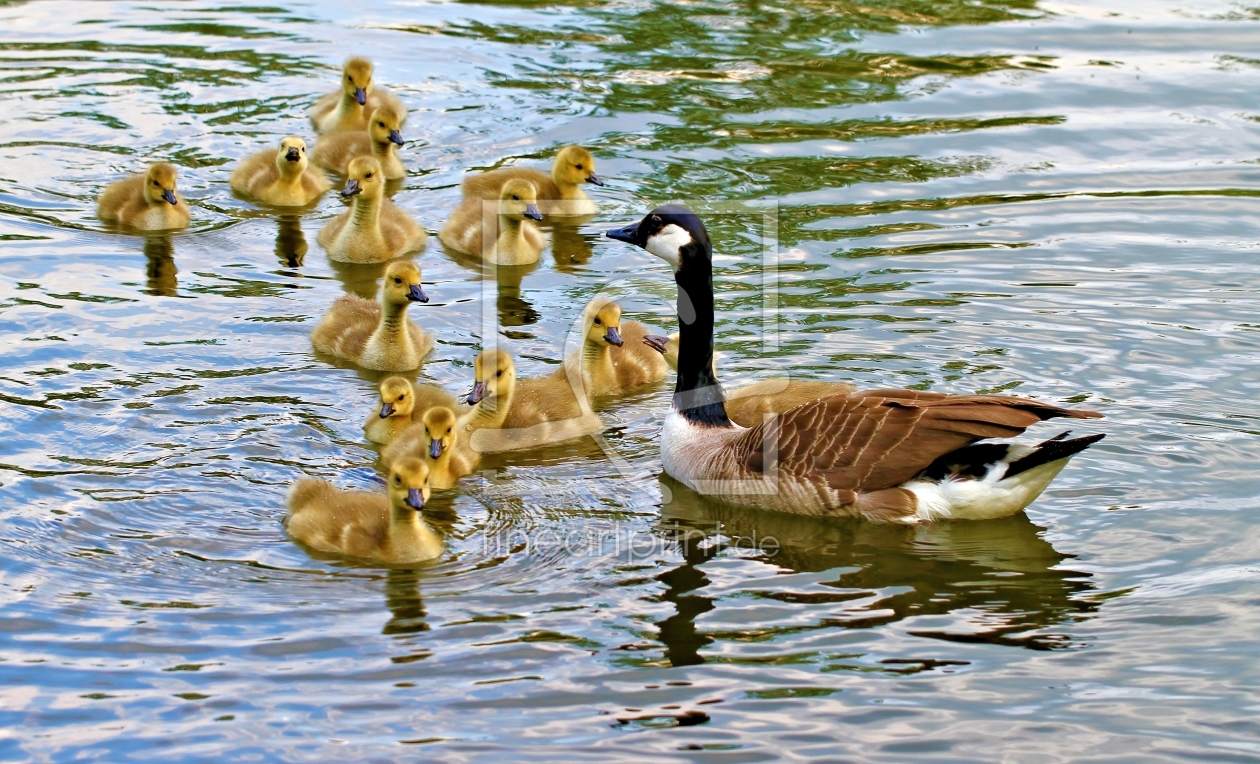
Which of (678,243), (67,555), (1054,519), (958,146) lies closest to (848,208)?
(958,146)

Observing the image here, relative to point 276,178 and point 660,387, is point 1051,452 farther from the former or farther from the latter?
point 276,178

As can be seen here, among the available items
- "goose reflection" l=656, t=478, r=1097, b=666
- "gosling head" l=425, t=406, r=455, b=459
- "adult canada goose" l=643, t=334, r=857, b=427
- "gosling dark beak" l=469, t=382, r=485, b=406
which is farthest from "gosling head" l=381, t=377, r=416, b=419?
"adult canada goose" l=643, t=334, r=857, b=427

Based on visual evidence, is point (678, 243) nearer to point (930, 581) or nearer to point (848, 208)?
point (930, 581)

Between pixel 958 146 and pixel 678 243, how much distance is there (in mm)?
5274

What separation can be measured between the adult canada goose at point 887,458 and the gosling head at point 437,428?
1.17m

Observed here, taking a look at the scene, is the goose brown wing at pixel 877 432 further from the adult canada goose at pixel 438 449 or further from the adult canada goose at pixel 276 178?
the adult canada goose at pixel 276 178

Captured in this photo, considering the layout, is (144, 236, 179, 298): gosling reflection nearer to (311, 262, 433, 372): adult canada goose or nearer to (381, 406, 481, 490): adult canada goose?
(311, 262, 433, 372): adult canada goose

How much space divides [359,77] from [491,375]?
4888mm

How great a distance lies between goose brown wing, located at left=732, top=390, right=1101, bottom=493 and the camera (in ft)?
21.8

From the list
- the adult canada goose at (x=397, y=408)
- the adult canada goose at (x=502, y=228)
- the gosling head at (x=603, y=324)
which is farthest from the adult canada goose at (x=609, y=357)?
the adult canada goose at (x=502, y=228)

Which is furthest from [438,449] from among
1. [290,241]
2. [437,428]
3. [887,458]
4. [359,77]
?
[359,77]

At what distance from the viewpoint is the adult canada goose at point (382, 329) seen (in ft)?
27.5

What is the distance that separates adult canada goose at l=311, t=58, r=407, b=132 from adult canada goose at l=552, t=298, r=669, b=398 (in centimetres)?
394

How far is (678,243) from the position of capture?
7.48 m
